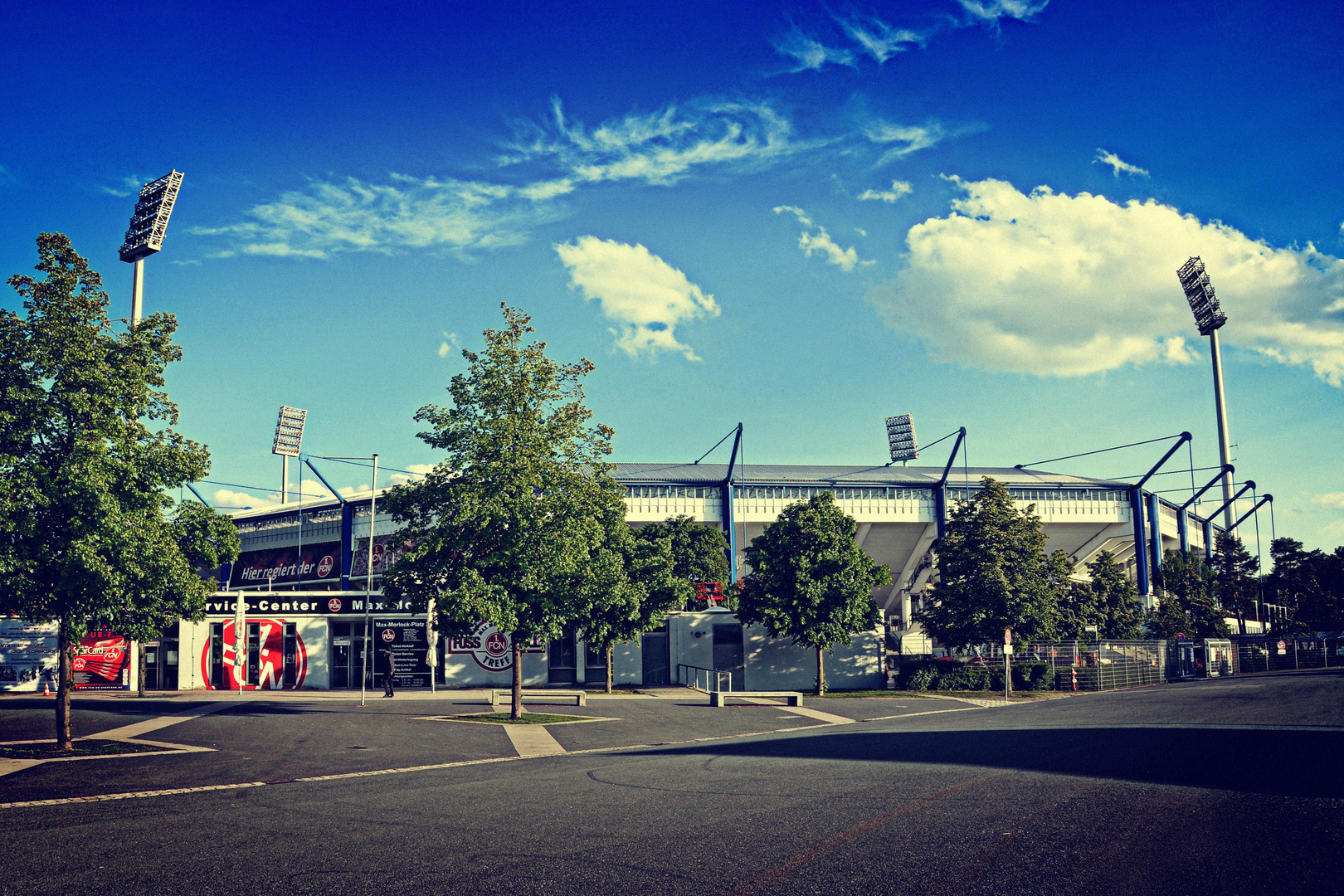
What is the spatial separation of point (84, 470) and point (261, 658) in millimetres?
25695

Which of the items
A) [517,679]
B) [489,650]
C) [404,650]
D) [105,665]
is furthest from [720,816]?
[105,665]

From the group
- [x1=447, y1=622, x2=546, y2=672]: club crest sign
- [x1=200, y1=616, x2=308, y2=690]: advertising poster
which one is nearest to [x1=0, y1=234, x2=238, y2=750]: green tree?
[x1=200, y1=616, x2=308, y2=690]: advertising poster

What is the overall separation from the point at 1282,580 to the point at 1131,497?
1149 cm

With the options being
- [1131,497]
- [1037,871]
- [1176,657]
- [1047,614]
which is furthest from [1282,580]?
[1037,871]

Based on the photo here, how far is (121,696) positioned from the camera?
35.0 m

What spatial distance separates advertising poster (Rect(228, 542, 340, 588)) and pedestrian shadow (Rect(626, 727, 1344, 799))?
5637 centimetres

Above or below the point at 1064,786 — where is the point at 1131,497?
above

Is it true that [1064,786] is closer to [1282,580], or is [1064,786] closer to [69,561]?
[69,561]

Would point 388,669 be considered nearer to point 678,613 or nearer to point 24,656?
point 678,613

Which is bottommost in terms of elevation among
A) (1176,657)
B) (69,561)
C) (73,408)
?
(1176,657)

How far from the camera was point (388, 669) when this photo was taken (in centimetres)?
3825

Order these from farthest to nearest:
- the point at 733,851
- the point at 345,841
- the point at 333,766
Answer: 1. the point at 333,766
2. the point at 345,841
3. the point at 733,851

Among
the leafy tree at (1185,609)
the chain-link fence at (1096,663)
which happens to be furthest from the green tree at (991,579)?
the leafy tree at (1185,609)

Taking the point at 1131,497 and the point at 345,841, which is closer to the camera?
the point at 345,841
